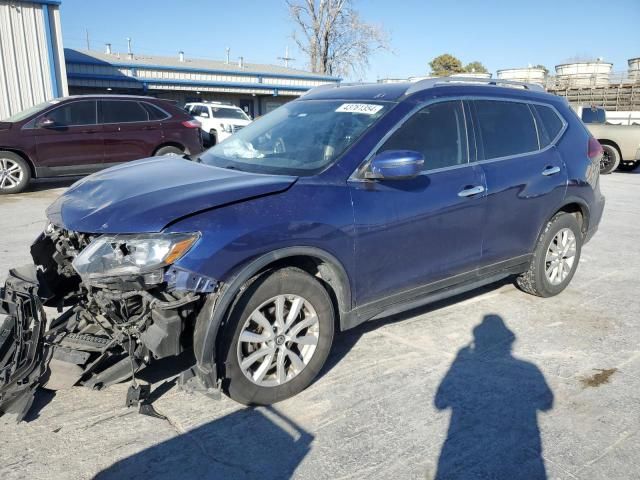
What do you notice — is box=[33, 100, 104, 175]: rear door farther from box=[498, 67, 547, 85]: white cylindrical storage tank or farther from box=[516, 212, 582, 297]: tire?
box=[498, 67, 547, 85]: white cylindrical storage tank

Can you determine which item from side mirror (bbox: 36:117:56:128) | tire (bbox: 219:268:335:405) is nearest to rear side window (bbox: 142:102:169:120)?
side mirror (bbox: 36:117:56:128)

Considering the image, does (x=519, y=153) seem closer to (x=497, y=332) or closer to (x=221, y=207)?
(x=497, y=332)

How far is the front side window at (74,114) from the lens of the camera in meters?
10.2

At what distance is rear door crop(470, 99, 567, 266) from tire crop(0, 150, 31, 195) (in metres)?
8.97

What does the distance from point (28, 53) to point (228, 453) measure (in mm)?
14362

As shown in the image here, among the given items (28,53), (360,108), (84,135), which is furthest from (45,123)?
(360,108)

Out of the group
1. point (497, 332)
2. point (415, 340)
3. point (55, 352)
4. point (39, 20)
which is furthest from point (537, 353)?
point (39, 20)

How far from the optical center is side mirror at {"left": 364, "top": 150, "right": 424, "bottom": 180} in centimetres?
333

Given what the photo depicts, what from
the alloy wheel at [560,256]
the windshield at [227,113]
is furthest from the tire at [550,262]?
the windshield at [227,113]

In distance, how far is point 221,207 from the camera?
9.50ft

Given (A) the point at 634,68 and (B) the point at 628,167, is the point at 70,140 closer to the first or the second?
(B) the point at 628,167

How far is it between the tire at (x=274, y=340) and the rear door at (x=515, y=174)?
5.42 ft

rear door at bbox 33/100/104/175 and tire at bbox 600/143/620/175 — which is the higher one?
rear door at bbox 33/100/104/175

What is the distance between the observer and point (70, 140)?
10297mm
